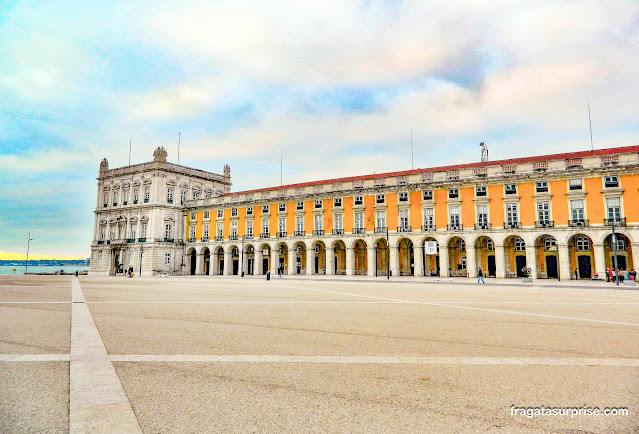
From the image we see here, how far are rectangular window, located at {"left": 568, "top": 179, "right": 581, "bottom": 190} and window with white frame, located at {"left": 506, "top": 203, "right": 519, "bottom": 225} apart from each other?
4817mm

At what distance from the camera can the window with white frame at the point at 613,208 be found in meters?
33.7

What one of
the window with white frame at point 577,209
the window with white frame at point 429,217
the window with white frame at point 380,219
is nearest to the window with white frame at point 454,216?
the window with white frame at point 429,217

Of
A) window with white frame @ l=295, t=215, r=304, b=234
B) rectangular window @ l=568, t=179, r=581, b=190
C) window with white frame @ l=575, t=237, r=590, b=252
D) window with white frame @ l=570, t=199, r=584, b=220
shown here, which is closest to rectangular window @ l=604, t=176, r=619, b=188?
rectangular window @ l=568, t=179, r=581, b=190

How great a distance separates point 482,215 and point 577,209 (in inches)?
325

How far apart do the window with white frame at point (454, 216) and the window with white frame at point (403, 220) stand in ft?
15.3

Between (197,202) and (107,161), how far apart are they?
21.5 m

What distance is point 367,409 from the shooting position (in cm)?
384

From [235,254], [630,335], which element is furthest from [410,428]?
[235,254]

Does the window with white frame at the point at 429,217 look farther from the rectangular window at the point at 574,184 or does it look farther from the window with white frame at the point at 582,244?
the window with white frame at the point at 582,244

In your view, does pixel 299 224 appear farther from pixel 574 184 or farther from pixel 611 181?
pixel 611 181

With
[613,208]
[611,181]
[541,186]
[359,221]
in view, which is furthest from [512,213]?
[359,221]

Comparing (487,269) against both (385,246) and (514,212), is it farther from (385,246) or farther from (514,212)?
(385,246)

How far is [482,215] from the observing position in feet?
130

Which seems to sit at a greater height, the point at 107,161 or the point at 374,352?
the point at 107,161
